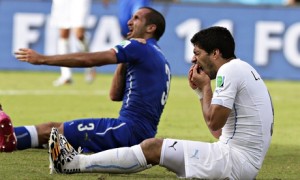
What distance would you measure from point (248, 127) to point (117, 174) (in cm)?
117

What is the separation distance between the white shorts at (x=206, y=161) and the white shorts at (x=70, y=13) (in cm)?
1055

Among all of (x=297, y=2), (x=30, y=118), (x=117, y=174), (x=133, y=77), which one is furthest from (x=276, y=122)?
(x=297, y=2)

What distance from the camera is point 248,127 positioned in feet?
23.2

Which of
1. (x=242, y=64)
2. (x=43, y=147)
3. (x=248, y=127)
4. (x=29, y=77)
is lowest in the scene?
(x=29, y=77)

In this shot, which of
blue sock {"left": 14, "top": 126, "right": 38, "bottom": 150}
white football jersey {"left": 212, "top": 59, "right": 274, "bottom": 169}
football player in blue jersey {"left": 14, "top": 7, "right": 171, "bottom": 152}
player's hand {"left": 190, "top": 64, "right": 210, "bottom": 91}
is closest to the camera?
white football jersey {"left": 212, "top": 59, "right": 274, "bottom": 169}

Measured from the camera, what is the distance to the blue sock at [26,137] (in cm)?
840

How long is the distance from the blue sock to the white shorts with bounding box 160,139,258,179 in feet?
5.78

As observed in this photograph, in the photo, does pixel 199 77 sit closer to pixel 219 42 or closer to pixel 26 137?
pixel 219 42

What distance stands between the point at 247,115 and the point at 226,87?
29 cm

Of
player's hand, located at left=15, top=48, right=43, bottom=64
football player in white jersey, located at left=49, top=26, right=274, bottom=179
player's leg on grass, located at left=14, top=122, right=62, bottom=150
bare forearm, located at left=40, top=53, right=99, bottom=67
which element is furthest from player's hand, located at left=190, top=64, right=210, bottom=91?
player's leg on grass, located at left=14, top=122, right=62, bottom=150

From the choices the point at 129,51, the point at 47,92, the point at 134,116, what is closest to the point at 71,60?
the point at 129,51

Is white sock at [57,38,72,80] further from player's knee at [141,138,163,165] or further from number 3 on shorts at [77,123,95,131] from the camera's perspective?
player's knee at [141,138,163,165]

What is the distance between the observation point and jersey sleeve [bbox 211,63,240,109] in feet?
22.6

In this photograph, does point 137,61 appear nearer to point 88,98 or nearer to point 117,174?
point 117,174
